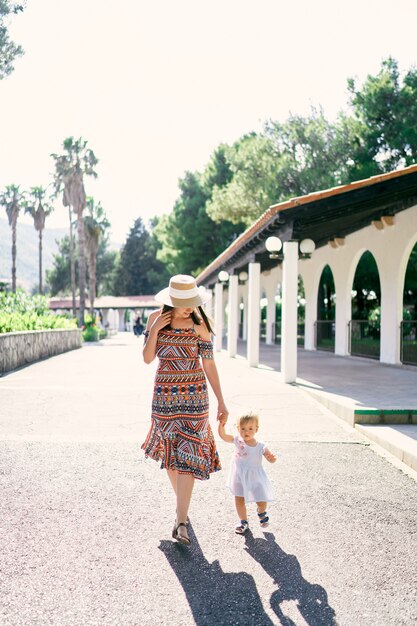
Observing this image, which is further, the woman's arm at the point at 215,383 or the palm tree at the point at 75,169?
the palm tree at the point at 75,169

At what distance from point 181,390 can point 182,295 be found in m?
0.58

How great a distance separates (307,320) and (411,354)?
10.1 m

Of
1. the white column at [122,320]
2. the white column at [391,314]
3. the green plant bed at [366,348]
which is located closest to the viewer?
the white column at [391,314]

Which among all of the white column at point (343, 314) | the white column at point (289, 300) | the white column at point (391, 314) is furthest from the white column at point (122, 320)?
the white column at point (289, 300)

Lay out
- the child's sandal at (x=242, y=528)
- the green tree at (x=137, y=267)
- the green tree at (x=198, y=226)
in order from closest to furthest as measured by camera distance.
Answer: the child's sandal at (x=242, y=528) < the green tree at (x=198, y=226) < the green tree at (x=137, y=267)

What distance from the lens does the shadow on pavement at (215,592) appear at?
9.64ft

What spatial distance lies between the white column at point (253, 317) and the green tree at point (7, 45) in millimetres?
12989

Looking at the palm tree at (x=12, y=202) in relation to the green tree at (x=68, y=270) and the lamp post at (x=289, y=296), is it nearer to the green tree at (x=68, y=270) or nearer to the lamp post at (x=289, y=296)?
the green tree at (x=68, y=270)

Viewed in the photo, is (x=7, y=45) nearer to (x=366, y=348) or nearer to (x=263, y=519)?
(x=366, y=348)

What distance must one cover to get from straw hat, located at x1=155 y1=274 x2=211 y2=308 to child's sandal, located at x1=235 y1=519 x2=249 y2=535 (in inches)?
55.5

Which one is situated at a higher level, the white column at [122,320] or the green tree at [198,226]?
the green tree at [198,226]

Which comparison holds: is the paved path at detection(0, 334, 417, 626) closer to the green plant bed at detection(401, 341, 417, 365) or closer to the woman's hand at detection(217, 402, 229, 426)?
the woman's hand at detection(217, 402, 229, 426)

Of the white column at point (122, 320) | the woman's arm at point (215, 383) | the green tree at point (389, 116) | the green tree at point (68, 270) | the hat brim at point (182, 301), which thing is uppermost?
the green tree at point (389, 116)

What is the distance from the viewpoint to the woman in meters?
4.00
